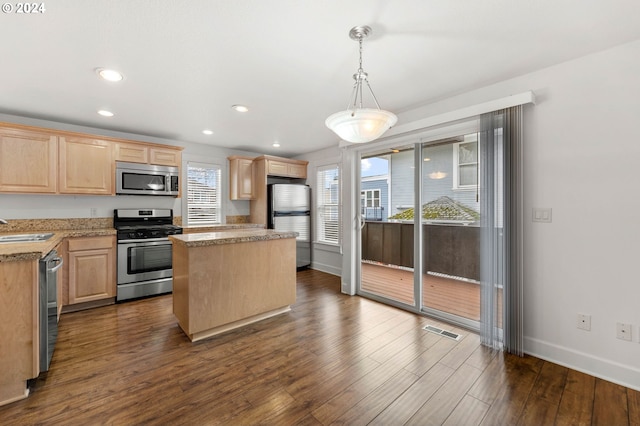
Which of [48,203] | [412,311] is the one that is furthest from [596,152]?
[48,203]

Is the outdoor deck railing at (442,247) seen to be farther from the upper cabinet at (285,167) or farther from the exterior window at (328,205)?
the upper cabinet at (285,167)

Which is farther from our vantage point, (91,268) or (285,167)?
(285,167)

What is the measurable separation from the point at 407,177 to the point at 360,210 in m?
0.83

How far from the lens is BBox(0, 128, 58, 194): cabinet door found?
3.20m

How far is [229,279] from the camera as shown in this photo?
279cm

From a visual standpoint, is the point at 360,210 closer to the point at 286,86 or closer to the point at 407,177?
the point at 407,177

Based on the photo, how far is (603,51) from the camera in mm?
2053

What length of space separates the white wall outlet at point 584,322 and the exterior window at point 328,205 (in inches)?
137

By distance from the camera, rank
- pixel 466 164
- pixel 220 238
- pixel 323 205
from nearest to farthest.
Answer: pixel 220 238
pixel 466 164
pixel 323 205

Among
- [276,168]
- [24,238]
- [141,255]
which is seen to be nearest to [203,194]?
[276,168]

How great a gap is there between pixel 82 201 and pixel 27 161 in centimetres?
77

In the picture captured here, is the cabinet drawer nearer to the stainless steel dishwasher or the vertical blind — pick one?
the stainless steel dishwasher

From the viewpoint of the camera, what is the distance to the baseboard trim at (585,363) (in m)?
1.95

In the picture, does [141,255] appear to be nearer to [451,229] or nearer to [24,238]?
[24,238]
